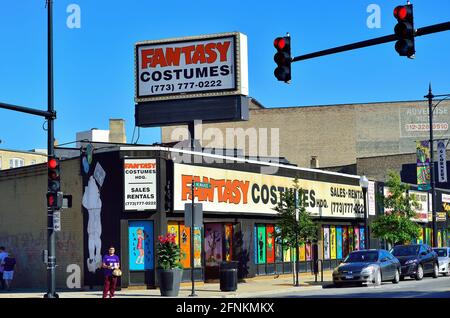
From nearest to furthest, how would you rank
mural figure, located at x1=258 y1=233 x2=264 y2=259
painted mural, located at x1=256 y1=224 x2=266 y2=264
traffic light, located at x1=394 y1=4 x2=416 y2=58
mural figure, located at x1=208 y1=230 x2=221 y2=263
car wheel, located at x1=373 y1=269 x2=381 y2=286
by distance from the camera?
1. traffic light, located at x1=394 y1=4 x2=416 y2=58
2. car wheel, located at x1=373 y1=269 x2=381 y2=286
3. mural figure, located at x1=208 y1=230 x2=221 y2=263
4. painted mural, located at x1=256 y1=224 x2=266 y2=264
5. mural figure, located at x1=258 y1=233 x2=264 y2=259

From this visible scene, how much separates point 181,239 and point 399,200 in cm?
1925

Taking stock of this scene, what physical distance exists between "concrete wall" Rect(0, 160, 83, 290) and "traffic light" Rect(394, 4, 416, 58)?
63.2ft

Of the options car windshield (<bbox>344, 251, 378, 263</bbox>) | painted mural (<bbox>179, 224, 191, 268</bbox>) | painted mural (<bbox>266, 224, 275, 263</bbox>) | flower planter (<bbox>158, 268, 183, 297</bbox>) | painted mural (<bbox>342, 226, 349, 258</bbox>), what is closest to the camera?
flower planter (<bbox>158, 268, 183, 297</bbox>)

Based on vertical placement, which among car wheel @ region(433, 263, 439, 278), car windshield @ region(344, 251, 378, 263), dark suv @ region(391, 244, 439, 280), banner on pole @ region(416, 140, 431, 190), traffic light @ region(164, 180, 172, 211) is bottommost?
car wheel @ region(433, 263, 439, 278)

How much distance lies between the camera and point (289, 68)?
16.8m

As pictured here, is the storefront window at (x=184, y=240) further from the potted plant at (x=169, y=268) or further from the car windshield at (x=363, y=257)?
the car windshield at (x=363, y=257)

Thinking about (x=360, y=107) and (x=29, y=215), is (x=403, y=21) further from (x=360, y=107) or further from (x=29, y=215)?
(x=360, y=107)

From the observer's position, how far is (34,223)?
3331 cm

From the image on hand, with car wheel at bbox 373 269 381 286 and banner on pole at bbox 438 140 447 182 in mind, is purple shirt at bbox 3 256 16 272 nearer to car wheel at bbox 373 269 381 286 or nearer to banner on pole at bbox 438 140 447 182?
car wheel at bbox 373 269 381 286

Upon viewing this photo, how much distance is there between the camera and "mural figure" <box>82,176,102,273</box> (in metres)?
29.8

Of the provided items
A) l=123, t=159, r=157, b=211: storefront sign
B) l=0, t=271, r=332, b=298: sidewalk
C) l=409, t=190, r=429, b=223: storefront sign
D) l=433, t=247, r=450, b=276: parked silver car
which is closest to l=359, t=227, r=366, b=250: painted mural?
l=433, t=247, r=450, b=276: parked silver car

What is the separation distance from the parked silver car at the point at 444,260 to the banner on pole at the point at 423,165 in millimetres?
10463

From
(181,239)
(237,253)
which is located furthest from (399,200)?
(181,239)

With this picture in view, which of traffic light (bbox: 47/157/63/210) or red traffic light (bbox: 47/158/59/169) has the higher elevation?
red traffic light (bbox: 47/158/59/169)
